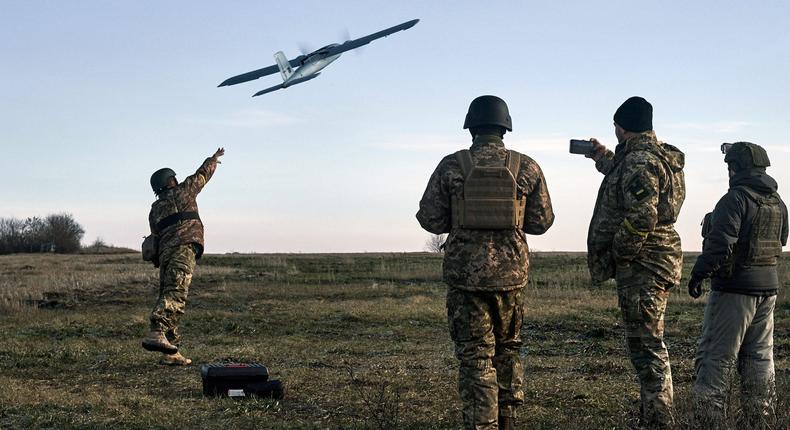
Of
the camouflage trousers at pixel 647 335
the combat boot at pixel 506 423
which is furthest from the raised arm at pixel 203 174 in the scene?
the camouflage trousers at pixel 647 335

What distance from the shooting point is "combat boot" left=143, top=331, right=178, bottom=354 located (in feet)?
34.7

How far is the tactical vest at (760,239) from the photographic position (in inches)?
250

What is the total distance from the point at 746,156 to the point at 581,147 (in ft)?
4.18

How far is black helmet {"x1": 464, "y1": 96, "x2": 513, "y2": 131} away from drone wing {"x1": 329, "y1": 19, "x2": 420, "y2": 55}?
32.4 metres

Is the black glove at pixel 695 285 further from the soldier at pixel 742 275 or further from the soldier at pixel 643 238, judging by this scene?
the soldier at pixel 643 238

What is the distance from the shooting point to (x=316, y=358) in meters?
11.3

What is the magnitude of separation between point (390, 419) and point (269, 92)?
112 feet

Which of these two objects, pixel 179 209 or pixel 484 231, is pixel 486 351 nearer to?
pixel 484 231

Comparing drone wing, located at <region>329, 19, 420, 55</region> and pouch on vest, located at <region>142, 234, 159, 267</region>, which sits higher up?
drone wing, located at <region>329, 19, 420, 55</region>

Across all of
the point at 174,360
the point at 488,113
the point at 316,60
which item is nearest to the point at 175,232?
the point at 174,360

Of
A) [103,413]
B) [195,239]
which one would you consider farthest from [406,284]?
[103,413]

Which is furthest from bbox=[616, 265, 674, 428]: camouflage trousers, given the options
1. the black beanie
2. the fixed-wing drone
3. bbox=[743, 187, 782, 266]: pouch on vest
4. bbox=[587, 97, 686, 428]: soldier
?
the fixed-wing drone

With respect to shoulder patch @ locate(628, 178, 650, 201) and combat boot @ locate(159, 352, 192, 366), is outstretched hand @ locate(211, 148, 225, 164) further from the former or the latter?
shoulder patch @ locate(628, 178, 650, 201)

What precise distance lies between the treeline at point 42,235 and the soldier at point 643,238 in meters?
86.0
